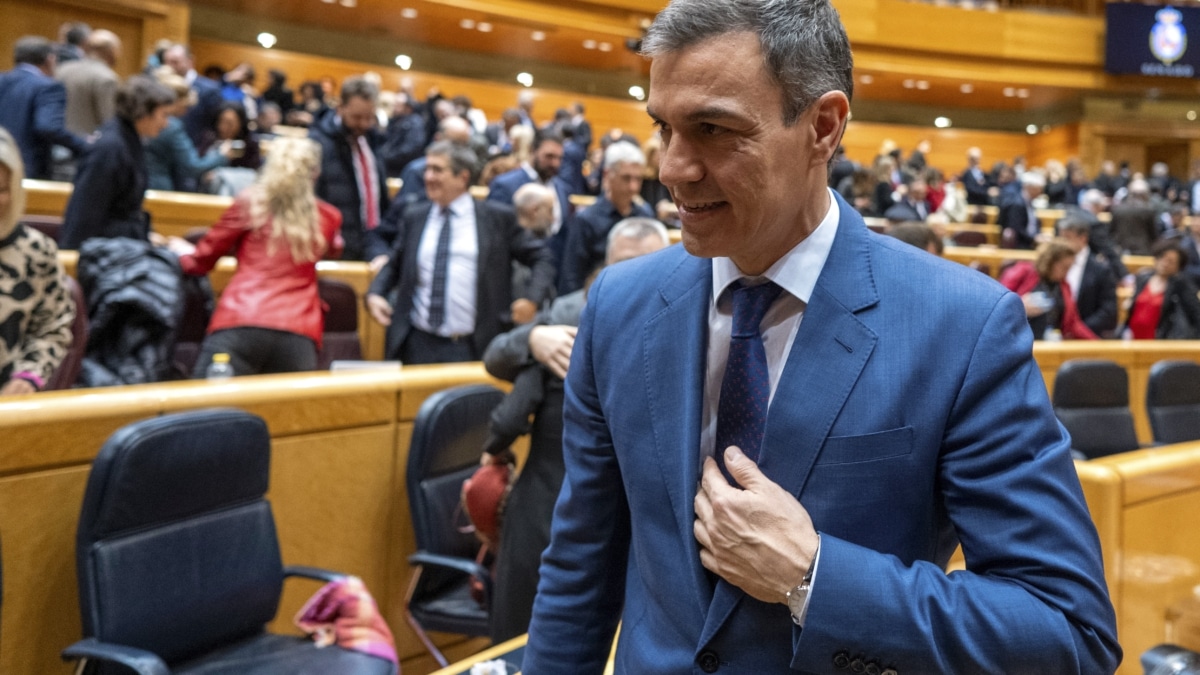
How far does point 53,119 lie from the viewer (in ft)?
18.4

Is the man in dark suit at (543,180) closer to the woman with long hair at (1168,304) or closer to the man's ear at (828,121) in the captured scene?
the woman with long hair at (1168,304)

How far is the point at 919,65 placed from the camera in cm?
1784

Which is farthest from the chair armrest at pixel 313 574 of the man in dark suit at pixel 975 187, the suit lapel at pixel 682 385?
the man in dark suit at pixel 975 187

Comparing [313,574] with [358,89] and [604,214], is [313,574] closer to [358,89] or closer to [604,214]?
[604,214]

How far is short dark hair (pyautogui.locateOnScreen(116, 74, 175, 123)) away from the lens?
3986mm

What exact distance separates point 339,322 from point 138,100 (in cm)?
131

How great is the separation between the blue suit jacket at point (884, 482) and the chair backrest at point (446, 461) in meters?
1.83

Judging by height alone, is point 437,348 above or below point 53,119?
below

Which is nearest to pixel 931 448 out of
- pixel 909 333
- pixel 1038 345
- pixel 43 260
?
pixel 909 333

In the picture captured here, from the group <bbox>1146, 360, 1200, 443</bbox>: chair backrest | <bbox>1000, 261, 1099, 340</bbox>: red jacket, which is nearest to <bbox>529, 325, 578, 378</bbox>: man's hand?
<bbox>1146, 360, 1200, 443</bbox>: chair backrest

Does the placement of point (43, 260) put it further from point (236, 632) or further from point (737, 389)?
point (737, 389)

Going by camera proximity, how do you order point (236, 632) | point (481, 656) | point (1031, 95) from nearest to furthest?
1. point (481, 656)
2. point (236, 632)
3. point (1031, 95)

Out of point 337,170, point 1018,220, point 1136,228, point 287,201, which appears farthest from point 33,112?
point 1136,228

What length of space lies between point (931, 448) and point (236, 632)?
1860 millimetres
